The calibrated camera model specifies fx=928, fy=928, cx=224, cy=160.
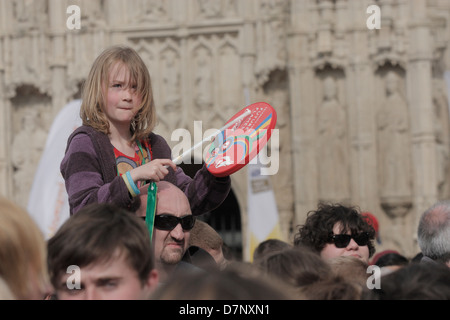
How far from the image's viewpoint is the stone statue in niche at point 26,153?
1539 cm

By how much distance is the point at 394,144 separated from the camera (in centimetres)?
1410

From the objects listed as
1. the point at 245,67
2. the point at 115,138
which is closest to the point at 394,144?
the point at 245,67

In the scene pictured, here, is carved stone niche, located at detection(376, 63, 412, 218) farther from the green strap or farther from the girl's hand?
the girl's hand

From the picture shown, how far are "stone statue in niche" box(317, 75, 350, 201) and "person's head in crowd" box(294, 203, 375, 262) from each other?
29.2ft

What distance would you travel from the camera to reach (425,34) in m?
13.8

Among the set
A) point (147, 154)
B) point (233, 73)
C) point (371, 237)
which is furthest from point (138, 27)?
point (147, 154)

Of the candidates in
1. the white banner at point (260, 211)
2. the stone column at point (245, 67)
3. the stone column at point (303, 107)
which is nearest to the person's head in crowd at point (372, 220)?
the white banner at point (260, 211)

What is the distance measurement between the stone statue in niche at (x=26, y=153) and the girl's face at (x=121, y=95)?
11.8 m

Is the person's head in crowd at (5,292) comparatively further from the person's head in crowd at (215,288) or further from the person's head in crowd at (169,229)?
the person's head in crowd at (169,229)

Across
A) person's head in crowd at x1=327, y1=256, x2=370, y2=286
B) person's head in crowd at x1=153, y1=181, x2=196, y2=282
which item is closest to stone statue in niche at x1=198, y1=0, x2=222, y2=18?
person's head in crowd at x1=327, y1=256, x2=370, y2=286

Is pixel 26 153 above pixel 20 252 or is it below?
above

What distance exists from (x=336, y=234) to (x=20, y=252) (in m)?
3.11

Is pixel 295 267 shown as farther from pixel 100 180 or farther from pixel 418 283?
pixel 100 180

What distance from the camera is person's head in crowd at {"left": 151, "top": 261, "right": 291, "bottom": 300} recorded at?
2.10 meters
